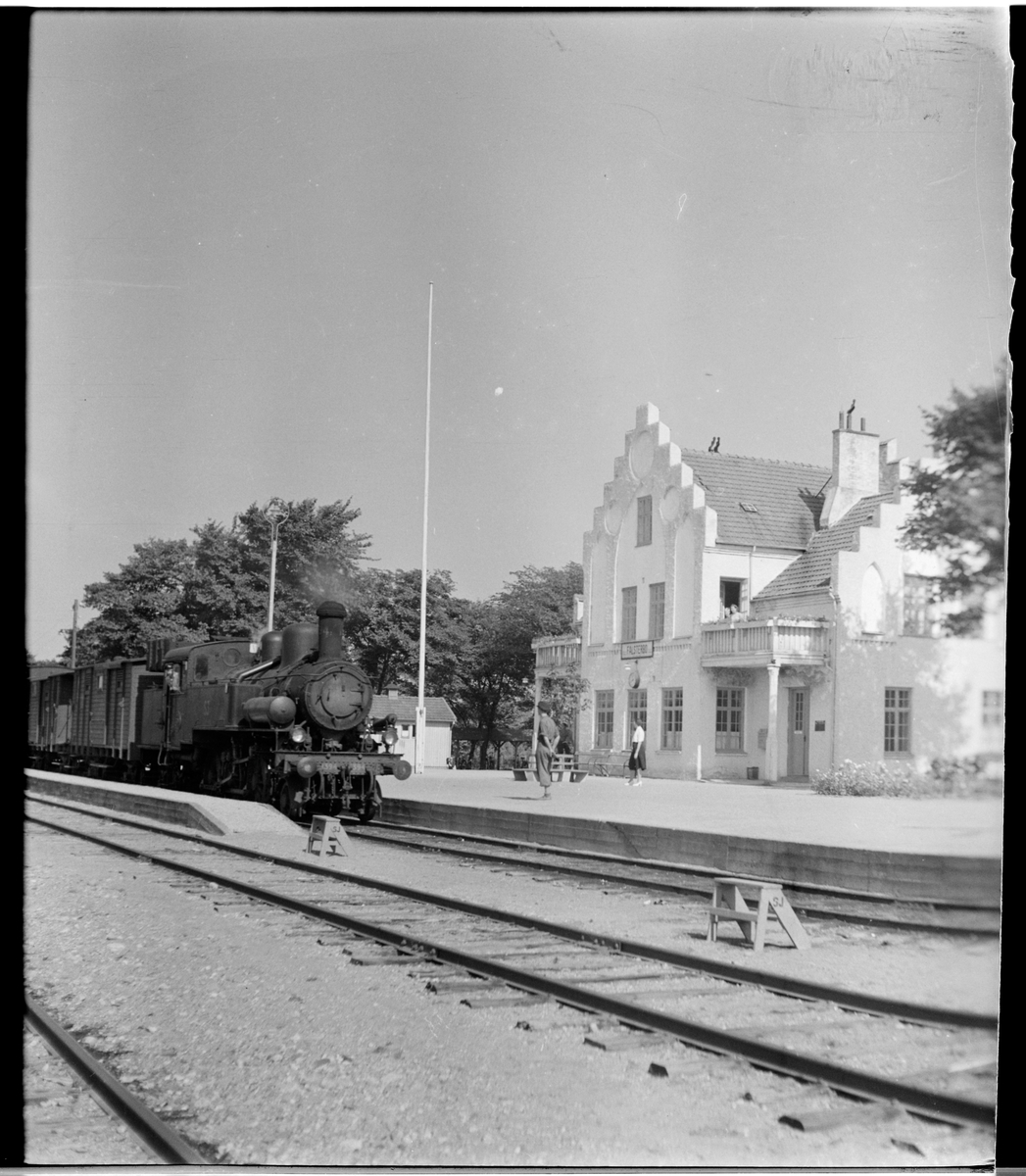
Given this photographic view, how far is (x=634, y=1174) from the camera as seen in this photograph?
4277 mm

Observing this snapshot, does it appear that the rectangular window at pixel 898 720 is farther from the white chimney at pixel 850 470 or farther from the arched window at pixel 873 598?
the white chimney at pixel 850 470

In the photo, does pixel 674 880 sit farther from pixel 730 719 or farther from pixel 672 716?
pixel 672 716

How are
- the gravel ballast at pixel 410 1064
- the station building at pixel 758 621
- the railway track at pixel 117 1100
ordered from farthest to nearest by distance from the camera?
the station building at pixel 758 621
the gravel ballast at pixel 410 1064
the railway track at pixel 117 1100

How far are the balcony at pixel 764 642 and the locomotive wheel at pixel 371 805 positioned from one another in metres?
6.93

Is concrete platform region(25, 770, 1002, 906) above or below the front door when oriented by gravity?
below

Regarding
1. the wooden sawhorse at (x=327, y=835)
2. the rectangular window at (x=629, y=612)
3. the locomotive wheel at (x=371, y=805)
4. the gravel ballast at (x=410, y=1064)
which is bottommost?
the locomotive wheel at (x=371, y=805)

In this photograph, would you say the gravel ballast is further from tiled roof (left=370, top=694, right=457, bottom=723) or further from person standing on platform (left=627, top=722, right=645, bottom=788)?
tiled roof (left=370, top=694, right=457, bottom=723)

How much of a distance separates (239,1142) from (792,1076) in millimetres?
2253

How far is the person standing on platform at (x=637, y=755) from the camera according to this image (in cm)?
1252

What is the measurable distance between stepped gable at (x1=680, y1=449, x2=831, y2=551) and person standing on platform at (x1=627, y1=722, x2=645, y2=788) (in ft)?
8.71

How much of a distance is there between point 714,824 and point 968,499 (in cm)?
737

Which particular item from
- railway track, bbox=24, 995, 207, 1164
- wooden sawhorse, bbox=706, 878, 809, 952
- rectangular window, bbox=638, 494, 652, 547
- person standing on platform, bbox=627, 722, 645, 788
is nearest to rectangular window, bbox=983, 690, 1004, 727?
wooden sawhorse, bbox=706, 878, 809, 952

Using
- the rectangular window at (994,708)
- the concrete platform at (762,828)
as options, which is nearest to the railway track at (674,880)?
the concrete platform at (762,828)

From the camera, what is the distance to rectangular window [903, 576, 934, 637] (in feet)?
18.4
